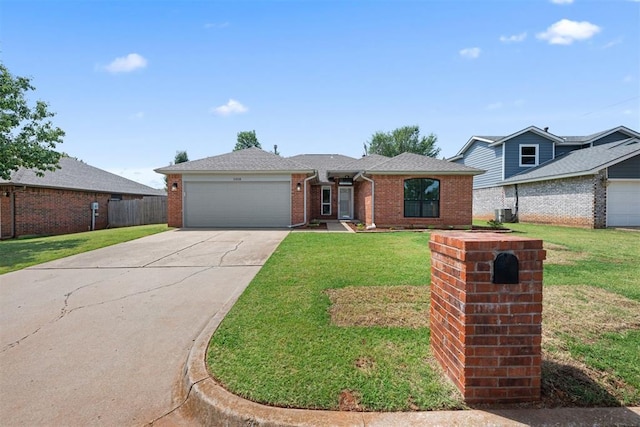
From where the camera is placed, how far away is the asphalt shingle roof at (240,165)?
15391 mm

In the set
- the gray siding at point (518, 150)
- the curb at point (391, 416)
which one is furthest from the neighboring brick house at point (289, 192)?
the curb at point (391, 416)

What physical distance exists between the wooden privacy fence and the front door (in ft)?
38.4

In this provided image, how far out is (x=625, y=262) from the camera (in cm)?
→ 701

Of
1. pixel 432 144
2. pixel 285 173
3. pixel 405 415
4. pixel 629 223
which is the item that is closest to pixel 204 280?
pixel 405 415

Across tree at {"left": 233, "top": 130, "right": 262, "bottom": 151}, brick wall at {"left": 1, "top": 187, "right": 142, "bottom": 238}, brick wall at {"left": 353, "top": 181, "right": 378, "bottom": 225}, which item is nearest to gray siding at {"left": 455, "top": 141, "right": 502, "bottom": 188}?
brick wall at {"left": 353, "top": 181, "right": 378, "bottom": 225}

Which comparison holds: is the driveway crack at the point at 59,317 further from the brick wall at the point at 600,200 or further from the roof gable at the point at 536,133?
the roof gable at the point at 536,133

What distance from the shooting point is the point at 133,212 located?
20.4 meters

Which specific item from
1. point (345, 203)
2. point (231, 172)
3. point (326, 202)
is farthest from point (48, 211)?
point (345, 203)

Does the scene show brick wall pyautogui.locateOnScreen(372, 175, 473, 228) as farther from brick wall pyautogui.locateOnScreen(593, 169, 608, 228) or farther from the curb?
the curb

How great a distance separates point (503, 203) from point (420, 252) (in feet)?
55.7

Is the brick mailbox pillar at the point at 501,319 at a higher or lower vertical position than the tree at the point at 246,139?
lower

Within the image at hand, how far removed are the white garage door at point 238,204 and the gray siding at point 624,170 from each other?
49.1 feet

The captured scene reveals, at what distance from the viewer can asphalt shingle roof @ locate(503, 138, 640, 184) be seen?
14.8 m

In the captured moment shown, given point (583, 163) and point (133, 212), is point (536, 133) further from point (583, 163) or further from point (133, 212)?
point (133, 212)
